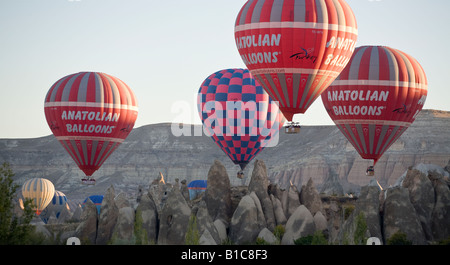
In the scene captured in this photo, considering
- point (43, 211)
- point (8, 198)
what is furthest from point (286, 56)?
point (43, 211)

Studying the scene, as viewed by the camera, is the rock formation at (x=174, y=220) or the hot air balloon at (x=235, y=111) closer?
the rock formation at (x=174, y=220)

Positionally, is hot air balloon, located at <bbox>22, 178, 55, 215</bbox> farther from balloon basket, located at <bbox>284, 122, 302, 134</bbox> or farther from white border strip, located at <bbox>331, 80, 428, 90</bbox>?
balloon basket, located at <bbox>284, 122, 302, 134</bbox>

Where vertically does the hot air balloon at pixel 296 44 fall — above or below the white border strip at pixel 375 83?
above

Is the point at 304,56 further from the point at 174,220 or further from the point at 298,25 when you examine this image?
the point at 174,220

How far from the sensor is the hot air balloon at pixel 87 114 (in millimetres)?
72500

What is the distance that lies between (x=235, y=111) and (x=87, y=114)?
12.6m

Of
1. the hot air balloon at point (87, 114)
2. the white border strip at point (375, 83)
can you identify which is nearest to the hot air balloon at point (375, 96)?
the white border strip at point (375, 83)

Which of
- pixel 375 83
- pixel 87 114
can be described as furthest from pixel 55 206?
pixel 375 83

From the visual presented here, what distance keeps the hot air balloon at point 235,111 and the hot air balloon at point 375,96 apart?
879 centimetres

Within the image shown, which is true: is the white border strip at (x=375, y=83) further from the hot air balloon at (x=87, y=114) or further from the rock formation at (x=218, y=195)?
the hot air balloon at (x=87, y=114)

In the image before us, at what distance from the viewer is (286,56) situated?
58.3m

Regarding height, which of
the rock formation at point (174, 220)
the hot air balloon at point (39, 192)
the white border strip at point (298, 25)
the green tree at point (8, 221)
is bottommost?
the hot air balloon at point (39, 192)

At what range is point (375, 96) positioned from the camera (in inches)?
2766
